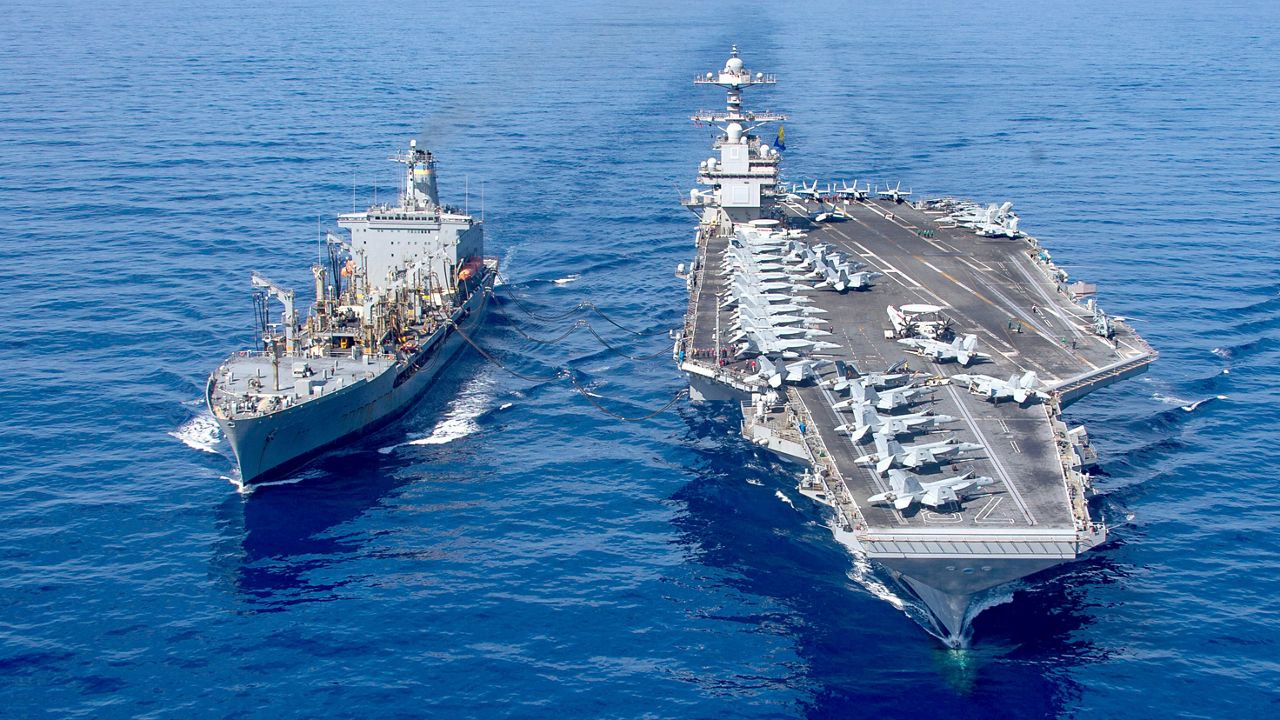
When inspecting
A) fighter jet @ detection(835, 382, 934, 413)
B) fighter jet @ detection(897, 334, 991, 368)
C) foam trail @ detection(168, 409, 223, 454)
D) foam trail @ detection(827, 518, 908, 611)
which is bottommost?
foam trail @ detection(827, 518, 908, 611)

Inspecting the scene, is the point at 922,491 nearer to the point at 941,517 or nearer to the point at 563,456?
the point at 941,517

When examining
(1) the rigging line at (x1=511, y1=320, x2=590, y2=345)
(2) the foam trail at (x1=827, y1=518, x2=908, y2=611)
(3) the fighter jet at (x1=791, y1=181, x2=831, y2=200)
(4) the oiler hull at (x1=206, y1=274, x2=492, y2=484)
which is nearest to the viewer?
(2) the foam trail at (x1=827, y1=518, x2=908, y2=611)

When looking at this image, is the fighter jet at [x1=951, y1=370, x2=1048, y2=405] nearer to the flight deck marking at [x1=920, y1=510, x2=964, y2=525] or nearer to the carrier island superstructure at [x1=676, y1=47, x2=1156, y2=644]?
the carrier island superstructure at [x1=676, y1=47, x2=1156, y2=644]

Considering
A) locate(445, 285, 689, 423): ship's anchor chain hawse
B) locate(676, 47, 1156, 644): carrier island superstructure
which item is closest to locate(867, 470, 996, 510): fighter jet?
locate(676, 47, 1156, 644): carrier island superstructure

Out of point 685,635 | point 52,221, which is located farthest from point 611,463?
point 52,221

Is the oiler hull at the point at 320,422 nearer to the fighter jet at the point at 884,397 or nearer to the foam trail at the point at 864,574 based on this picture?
the fighter jet at the point at 884,397

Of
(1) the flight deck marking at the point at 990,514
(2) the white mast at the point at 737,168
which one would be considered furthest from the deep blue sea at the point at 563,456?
(2) the white mast at the point at 737,168

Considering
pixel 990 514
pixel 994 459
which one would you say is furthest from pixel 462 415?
pixel 990 514
